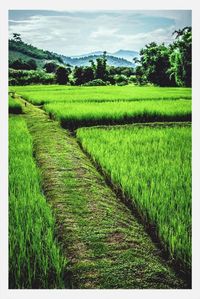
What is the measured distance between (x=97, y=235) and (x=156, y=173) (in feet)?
3.51

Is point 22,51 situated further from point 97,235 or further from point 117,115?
point 97,235

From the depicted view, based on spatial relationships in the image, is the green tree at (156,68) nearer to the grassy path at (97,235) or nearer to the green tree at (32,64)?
the green tree at (32,64)

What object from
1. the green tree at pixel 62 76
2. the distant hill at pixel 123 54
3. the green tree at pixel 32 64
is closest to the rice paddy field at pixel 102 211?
the distant hill at pixel 123 54

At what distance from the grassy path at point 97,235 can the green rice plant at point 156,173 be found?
14 cm

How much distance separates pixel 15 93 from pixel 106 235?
11.7 meters

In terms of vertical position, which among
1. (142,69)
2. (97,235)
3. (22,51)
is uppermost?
(142,69)

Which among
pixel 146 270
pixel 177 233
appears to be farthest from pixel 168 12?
pixel 146 270

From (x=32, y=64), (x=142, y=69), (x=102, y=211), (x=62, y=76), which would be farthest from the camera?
(x=62, y=76)

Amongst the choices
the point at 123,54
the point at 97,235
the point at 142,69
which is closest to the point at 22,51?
the point at 123,54

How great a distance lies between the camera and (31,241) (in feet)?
7.01

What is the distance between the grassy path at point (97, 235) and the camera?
1895mm

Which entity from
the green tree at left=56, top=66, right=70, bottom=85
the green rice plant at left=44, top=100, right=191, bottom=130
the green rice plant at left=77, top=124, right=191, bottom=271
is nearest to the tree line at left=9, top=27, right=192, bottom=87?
the green tree at left=56, top=66, right=70, bottom=85

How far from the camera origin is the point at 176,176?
2.97m

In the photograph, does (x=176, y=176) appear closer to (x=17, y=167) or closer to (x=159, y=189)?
(x=159, y=189)
